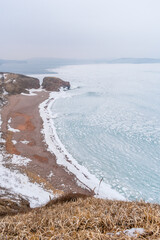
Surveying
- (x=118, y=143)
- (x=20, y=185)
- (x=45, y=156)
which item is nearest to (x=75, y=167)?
(x=45, y=156)

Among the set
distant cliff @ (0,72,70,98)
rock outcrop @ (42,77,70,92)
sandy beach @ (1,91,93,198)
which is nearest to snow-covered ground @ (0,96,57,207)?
sandy beach @ (1,91,93,198)

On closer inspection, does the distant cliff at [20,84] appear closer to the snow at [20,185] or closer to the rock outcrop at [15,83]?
the rock outcrop at [15,83]

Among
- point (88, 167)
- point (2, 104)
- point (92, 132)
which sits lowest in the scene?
point (88, 167)

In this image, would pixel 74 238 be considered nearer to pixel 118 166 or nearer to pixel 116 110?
pixel 118 166

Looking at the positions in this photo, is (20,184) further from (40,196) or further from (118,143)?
(118,143)

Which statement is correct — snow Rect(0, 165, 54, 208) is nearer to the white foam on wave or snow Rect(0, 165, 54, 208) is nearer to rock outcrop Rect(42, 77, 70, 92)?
the white foam on wave

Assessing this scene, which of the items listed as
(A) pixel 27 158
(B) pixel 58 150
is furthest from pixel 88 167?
(A) pixel 27 158
